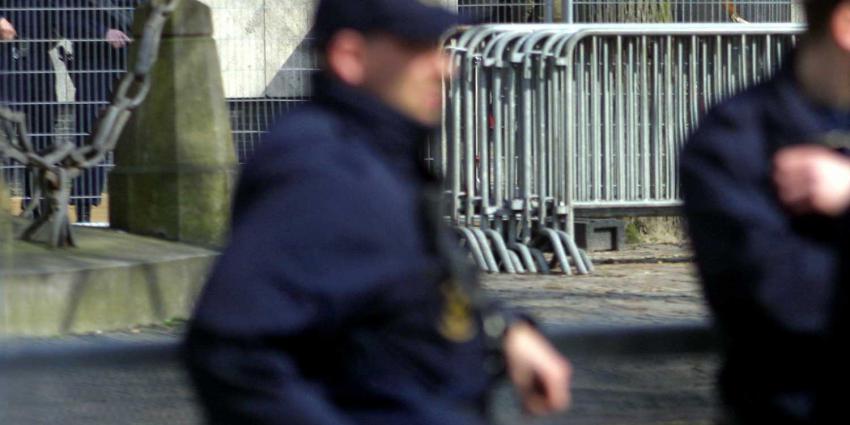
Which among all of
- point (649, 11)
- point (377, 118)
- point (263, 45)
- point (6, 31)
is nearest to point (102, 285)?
point (6, 31)

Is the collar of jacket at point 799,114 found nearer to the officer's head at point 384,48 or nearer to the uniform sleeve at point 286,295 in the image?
the officer's head at point 384,48

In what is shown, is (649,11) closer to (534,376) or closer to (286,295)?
(534,376)

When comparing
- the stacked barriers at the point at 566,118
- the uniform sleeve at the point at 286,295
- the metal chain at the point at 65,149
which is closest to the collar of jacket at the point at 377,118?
the uniform sleeve at the point at 286,295

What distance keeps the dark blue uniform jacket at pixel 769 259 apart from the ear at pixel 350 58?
0.50 m

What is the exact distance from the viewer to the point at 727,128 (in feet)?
7.47

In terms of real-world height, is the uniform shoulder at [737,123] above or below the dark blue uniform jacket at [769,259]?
above

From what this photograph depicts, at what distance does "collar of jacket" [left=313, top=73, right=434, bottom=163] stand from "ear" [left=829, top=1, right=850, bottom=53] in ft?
1.99

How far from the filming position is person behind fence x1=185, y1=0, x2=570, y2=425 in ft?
6.71

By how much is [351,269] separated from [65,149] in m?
6.61

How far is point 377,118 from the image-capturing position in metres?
2.18

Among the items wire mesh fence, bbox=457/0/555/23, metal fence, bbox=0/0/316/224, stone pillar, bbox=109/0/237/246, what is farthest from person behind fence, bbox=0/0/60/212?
wire mesh fence, bbox=457/0/555/23

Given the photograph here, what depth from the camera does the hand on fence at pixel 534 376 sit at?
2332 millimetres

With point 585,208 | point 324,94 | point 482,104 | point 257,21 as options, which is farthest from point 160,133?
point 324,94

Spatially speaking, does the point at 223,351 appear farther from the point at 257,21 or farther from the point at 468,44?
the point at 257,21
